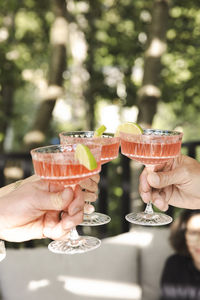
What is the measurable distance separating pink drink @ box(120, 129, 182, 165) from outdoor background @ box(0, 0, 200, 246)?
8.65 feet

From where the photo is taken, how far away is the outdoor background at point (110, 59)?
4.10 metres

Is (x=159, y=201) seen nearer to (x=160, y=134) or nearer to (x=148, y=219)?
(x=148, y=219)

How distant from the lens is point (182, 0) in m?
4.59

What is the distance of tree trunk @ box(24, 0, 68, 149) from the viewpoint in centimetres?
409

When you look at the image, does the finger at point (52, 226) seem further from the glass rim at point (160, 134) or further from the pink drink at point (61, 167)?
the glass rim at point (160, 134)

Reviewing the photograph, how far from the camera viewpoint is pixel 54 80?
4125 millimetres

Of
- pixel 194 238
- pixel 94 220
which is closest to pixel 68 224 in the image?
pixel 94 220

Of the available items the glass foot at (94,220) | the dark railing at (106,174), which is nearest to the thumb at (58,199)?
the glass foot at (94,220)

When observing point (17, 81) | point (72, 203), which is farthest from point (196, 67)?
point (72, 203)

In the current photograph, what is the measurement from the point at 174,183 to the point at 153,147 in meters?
0.21

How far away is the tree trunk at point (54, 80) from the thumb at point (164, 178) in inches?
107

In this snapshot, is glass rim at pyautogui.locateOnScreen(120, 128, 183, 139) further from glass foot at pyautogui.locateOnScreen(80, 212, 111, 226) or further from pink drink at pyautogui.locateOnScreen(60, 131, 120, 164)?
glass foot at pyautogui.locateOnScreen(80, 212, 111, 226)

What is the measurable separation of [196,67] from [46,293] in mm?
3475

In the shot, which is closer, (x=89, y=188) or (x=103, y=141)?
(x=103, y=141)
